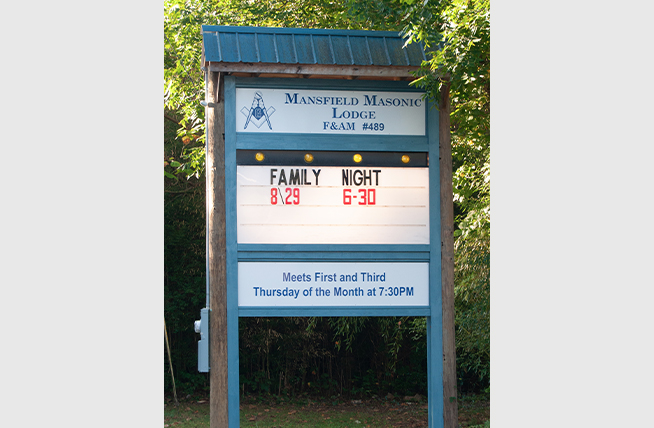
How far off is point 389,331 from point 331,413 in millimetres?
1801

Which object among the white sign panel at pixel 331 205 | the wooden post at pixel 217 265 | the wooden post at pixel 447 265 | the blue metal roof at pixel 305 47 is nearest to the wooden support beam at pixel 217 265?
the wooden post at pixel 217 265

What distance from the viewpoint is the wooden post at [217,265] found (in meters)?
5.46

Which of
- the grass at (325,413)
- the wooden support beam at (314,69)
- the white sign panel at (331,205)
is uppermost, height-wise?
the wooden support beam at (314,69)

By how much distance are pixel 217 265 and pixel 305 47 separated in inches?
80.6

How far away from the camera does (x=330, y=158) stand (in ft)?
18.5

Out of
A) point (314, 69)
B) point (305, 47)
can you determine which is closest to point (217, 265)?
point (314, 69)

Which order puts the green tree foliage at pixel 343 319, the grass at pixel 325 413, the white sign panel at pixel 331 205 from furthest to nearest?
the grass at pixel 325 413 → the green tree foliage at pixel 343 319 → the white sign panel at pixel 331 205

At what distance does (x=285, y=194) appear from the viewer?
5594mm

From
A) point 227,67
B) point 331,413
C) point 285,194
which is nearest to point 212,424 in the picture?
point 285,194

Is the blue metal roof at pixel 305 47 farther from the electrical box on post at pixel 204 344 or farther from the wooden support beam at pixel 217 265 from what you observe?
the electrical box on post at pixel 204 344

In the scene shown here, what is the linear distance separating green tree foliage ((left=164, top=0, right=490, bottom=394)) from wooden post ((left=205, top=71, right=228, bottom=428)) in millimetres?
1794

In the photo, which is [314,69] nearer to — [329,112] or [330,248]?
[329,112]

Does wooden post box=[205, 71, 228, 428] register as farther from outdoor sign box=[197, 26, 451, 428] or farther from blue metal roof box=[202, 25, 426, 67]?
blue metal roof box=[202, 25, 426, 67]

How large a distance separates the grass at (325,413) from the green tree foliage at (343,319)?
0.51 meters
